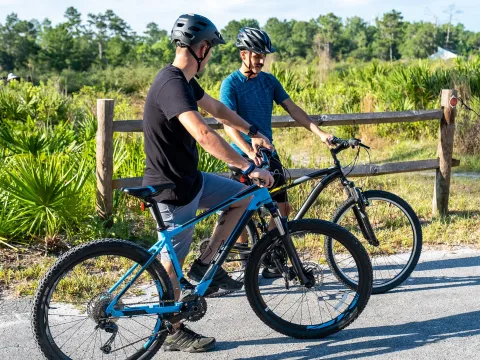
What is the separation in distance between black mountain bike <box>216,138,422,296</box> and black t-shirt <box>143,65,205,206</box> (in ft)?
2.19

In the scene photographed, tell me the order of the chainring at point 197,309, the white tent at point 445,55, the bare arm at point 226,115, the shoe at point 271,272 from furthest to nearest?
the white tent at point 445,55
the bare arm at point 226,115
the shoe at point 271,272
the chainring at point 197,309

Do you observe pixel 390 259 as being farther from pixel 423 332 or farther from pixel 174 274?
pixel 174 274

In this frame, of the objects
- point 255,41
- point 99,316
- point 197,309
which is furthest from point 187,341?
point 255,41

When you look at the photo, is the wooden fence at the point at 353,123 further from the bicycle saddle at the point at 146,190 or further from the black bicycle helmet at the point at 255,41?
the bicycle saddle at the point at 146,190

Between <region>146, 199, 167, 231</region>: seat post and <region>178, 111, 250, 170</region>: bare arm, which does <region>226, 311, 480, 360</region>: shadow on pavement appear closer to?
<region>146, 199, 167, 231</region>: seat post

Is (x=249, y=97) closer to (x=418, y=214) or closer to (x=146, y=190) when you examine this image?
(x=146, y=190)

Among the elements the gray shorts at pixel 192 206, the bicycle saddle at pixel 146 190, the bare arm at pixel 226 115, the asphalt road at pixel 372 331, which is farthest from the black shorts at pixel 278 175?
the bicycle saddle at pixel 146 190

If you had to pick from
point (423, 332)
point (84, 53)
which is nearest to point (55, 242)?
point (423, 332)

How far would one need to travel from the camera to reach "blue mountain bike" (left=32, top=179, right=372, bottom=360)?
3.57 metres

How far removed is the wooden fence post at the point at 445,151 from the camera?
7.25 meters

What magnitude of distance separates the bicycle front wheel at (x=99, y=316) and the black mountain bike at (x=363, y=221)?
772 millimetres

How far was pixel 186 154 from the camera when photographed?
12.6ft

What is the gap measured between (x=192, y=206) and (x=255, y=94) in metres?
1.54

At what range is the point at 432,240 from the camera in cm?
652
